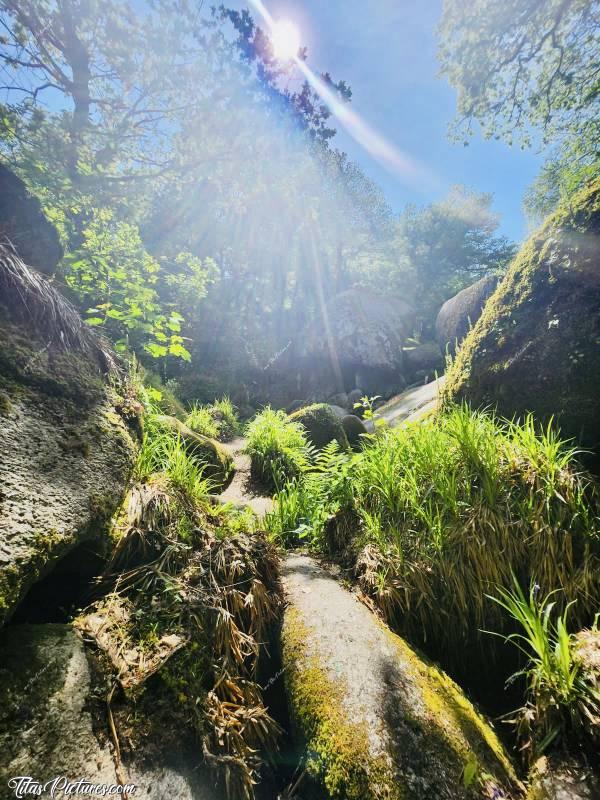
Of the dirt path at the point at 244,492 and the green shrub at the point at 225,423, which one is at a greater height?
the green shrub at the point at 225,423

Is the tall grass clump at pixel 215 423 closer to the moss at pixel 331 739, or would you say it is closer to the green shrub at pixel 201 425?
the green shrub at pixel 201 425

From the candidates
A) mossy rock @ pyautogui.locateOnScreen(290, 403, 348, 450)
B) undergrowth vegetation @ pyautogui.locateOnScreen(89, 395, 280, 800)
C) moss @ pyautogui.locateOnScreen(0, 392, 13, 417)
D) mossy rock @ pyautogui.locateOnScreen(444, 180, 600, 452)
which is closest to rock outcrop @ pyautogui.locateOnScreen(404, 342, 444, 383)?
mossy rock @ pyautogui.locateOnScreen(290, 403, 348, 450)

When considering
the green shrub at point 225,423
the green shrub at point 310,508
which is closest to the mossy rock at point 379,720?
the green shrub at point 310,508

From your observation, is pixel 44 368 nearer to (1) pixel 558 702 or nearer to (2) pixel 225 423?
(1) pixel 558 702

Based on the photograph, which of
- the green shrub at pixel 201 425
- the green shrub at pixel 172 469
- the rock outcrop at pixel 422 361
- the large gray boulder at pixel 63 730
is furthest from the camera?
the rock outcrop at pixel 422 361

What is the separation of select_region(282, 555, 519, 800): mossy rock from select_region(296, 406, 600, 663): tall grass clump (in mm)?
388

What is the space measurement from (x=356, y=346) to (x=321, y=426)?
7.88 metres

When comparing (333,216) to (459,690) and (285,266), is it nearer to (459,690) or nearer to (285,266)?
(285,266)

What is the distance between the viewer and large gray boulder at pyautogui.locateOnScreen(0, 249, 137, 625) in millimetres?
1495

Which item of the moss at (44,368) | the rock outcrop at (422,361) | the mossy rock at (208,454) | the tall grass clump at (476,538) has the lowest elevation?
the tall grass clump at (476,538)

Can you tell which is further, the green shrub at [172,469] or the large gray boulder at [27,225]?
the large gray boulder at [27,225]

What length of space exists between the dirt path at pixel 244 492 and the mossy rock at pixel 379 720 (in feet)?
7.63

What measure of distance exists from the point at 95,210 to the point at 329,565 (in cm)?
990

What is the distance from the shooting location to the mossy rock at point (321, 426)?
7.83 metres
